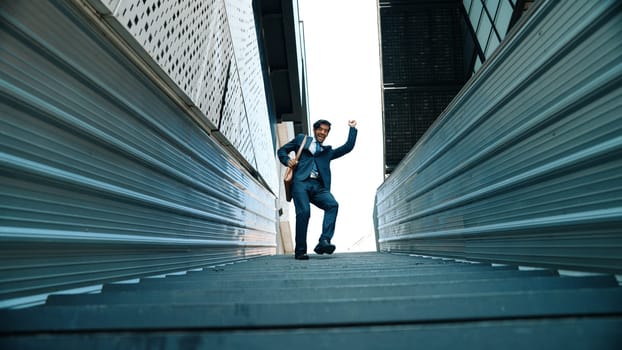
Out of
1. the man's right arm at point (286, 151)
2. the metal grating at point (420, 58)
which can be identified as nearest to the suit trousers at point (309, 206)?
the man's right arm at point (286, 151)

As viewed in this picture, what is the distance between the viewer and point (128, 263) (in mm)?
2078

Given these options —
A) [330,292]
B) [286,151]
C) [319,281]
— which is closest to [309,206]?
[286,151]

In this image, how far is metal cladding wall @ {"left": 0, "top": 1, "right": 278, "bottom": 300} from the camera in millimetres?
1300

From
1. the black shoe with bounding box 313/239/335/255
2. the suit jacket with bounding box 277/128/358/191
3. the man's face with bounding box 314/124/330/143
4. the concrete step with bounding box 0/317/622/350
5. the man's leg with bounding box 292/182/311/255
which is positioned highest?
the man's face with bounding box 314/124/330/143

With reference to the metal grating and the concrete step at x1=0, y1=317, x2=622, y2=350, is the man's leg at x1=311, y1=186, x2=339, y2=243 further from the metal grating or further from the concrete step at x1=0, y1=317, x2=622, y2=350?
the metal grating

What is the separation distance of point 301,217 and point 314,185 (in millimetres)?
496

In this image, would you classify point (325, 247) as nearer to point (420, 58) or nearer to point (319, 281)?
point (319, 281)

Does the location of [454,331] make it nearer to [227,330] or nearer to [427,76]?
[227,330]

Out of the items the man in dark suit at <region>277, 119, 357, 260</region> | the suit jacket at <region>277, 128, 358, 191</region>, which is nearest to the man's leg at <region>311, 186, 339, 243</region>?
the man in dark suit at <region>277, 119, 357, 260</region>

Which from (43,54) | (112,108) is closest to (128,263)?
(112,108)

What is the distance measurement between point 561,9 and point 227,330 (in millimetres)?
2105

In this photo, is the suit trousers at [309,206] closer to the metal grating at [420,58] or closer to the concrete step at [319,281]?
the concrete step at [319,281]

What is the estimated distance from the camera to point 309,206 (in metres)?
4.21

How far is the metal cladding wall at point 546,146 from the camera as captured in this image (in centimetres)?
143
